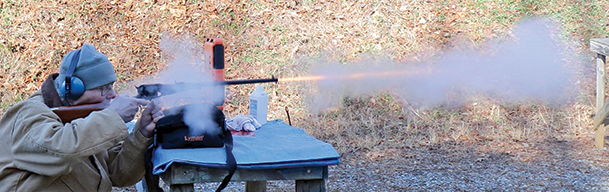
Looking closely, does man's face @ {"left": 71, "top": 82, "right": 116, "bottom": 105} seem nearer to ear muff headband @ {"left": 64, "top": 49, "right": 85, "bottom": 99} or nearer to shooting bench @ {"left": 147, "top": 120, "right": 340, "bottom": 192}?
ear muff headband @ {"left": 64, "top": 49, "right": 85, "bottom": 99}

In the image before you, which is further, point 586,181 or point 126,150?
point 586,181

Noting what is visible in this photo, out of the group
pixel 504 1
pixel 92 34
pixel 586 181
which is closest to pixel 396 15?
pixel 504 1

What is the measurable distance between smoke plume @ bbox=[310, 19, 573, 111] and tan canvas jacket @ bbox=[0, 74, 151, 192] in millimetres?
5263

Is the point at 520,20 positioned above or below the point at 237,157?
above

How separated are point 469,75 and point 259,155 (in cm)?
572

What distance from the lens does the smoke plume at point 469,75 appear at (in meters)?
7.47

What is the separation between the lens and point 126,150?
9.42 ft

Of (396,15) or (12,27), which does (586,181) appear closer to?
(396,15)

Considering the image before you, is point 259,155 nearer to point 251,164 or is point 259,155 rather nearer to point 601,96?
point 251,164

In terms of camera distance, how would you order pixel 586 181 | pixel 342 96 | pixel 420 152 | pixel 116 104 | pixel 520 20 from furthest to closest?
pixel 520 20
pixel 342 96
pixel 420 152
pixel 586 181
pixel 116 104

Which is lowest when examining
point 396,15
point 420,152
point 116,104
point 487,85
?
point 420,152

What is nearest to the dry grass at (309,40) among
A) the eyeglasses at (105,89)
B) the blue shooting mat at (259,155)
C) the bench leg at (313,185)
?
the blue shooting mat at (259,155)

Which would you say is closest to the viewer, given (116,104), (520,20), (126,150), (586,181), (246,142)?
(116,104)

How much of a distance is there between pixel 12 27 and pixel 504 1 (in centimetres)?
832
